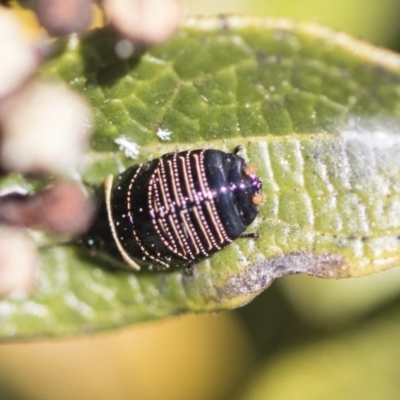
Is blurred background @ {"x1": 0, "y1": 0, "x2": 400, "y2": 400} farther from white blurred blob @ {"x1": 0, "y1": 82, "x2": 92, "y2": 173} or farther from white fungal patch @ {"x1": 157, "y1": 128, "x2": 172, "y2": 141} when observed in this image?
white blurred blob @ {"x1": 0, "y1": 82, "x2": 92, "y2": 173}

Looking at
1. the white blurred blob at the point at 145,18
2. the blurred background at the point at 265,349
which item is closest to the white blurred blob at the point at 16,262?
the white blurred blob at the point at 145,18

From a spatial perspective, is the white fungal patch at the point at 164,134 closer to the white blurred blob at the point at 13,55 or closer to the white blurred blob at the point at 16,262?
the white blurred blob at the point at 13,55

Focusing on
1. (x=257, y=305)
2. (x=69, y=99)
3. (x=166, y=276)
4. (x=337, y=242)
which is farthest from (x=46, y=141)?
(x=257, y=305)

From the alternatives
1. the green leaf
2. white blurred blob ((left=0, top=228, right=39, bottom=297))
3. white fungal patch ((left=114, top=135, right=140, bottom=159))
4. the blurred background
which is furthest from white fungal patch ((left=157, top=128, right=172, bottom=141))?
the blurred background

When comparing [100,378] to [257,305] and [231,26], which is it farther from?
[231,26]

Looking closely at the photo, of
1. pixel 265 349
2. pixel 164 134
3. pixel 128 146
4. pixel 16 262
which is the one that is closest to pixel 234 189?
pixel 164 134

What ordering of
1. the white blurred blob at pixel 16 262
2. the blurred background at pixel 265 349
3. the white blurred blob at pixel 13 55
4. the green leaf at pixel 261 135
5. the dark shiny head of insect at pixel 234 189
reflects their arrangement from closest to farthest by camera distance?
the green leaf at pixel 261 135 < the white blurred blob at pixel 13 55 < the dark shiny head of insect at pixel 234 189 < the white blurred blob at pixel 16 262 < the blurred background at pixel 265 349

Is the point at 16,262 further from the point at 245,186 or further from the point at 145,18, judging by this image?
the point at 145,18
